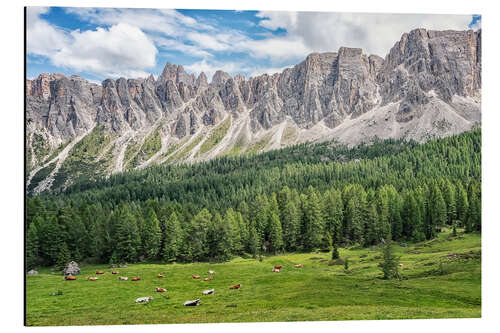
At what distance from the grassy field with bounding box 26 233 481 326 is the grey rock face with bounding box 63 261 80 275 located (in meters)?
0.77

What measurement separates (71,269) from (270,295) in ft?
56.0

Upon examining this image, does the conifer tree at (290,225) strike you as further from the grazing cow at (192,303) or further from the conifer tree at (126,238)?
the grazing cow at (192,303)

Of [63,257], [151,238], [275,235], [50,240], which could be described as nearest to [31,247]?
[50,240]

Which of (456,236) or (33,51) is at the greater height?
(33,51)

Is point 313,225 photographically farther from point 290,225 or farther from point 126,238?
point 126,238

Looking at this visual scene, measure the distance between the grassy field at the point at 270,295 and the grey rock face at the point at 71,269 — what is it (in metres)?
0.77

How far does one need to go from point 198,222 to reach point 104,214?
34.4ft

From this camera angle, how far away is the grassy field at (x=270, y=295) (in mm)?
20270

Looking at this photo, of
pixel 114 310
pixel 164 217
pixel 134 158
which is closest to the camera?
pixel 114 310

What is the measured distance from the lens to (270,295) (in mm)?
23156

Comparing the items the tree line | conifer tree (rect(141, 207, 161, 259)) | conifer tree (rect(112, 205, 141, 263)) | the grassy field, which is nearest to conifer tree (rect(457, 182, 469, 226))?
the tree line

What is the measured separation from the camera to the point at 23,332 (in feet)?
61.7

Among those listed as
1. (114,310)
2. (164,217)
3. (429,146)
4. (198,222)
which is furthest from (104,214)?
(429,146)

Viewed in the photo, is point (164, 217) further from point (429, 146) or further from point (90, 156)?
point (90, 156)
